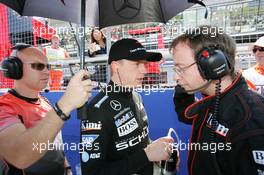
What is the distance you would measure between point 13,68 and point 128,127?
0.89 meters

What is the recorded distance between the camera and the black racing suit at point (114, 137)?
1.67 meters

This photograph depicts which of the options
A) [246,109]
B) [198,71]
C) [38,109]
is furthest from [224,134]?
[38,109]

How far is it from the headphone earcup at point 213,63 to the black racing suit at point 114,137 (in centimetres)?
67

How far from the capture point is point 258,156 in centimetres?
117

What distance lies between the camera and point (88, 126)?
170cm

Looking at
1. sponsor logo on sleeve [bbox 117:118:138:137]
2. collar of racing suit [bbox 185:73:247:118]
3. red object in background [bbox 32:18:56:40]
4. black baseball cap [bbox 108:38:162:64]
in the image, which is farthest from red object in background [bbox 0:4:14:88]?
collar of racing suit [bbox 185:73:247:118]

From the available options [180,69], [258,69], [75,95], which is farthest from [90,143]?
[258,69]

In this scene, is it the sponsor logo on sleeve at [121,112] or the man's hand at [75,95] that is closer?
the man's hand at [75,95]

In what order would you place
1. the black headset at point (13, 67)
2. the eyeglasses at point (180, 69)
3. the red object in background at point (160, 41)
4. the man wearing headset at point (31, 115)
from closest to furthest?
1. the man wearing headset at point (31, 115)
2. the eyeglasses at point (180, 69)
3. the black headset at point (13, 67)
4. the red object in background at point (160, 41)

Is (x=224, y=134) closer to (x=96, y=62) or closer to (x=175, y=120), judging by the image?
(x=175, y=120)

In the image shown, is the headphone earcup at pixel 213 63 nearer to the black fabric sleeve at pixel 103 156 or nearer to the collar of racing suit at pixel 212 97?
the collar of racing suit at pixel 212 97

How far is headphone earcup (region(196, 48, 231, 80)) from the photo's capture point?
4.36ft

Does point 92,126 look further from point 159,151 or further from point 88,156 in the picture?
point 159,151

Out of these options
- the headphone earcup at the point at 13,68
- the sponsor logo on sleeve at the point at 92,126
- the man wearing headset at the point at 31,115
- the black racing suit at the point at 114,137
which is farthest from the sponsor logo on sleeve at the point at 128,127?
the headphone earcup at the point at 13,68
